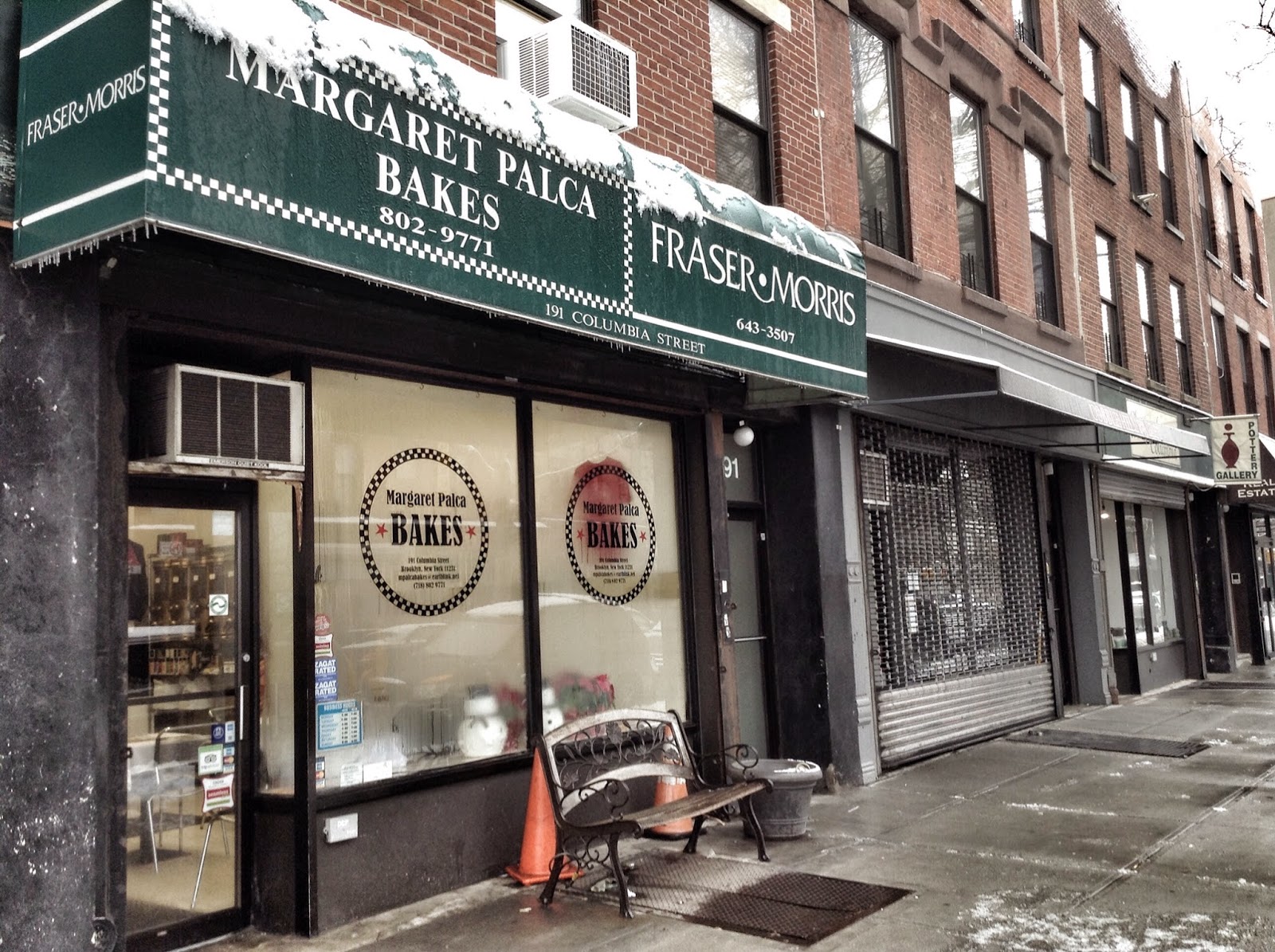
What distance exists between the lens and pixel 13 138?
14.8ft

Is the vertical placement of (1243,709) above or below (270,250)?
below

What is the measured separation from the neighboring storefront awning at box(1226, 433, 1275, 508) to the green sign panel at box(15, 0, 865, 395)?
604 inches

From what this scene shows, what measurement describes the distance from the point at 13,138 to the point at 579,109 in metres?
3.39

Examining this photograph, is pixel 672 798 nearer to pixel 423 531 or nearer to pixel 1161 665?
pixel 423 531

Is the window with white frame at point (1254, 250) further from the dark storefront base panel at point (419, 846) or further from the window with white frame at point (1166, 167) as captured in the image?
the dark storefront base panel at point (419, 846)

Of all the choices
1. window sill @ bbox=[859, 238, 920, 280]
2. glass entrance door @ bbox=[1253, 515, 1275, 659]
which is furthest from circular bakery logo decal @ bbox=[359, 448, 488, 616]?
glass entrance door @ bbox=[1253, 515, 1275, 659]

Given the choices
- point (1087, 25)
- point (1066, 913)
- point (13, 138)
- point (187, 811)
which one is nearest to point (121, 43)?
point (13, 138)

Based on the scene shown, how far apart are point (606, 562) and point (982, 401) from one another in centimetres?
532

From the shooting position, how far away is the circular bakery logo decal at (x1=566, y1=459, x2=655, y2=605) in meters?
7.80

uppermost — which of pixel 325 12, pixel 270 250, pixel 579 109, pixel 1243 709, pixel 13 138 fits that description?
pixel 579 109

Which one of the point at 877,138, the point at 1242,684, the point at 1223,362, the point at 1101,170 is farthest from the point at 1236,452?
the point at 877,138

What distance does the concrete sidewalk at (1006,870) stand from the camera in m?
5.43

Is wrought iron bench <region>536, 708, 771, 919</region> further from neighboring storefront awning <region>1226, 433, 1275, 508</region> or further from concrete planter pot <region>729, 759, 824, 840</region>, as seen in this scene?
neighboring storefront awning <region>1226, 433, 1275, 508</region>

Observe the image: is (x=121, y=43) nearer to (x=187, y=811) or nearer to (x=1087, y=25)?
(x=187, y=811)
